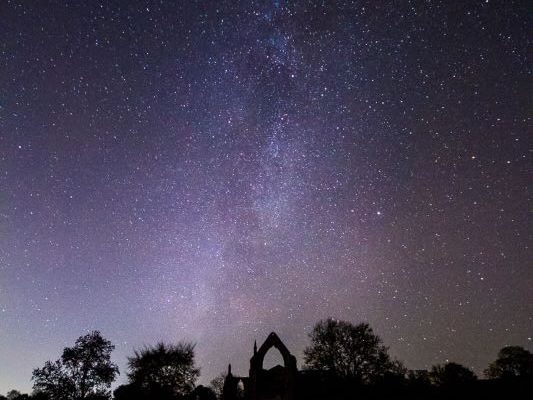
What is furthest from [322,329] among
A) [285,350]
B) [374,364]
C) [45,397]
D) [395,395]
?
[45,397]

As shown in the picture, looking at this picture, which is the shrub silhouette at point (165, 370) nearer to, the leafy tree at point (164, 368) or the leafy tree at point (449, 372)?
the leafy tree at point (164, 368)

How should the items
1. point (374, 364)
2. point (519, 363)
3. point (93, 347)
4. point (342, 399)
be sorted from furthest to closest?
point (519, 363) < point (374, 364) < point (93, 347) < point (342, 399)

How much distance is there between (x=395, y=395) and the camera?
85.9 ft

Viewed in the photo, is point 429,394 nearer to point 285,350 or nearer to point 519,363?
point 285,350

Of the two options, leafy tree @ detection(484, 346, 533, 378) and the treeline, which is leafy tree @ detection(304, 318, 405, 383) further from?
leafy tree @ detection(484, 346, 533, 378)

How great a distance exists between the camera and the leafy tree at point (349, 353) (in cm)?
5442

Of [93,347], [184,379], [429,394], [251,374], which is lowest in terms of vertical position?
[429,394]

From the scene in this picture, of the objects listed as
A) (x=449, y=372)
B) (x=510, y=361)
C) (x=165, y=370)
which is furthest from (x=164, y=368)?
(x=510, y=361)

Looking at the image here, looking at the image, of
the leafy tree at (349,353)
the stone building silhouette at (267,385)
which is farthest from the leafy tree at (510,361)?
the stone building silhouette at (267,385)

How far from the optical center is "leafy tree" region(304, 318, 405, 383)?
179ft

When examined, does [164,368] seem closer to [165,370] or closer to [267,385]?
[165,370]

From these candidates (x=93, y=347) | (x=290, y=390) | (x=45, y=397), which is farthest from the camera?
(x=93, y=347)

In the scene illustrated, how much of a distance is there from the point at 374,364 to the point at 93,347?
4343cm

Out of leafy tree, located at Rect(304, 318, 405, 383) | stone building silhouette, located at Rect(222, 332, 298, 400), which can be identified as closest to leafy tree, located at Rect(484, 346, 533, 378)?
leafy tree, located at Rect(304, 318, 405, 383)
